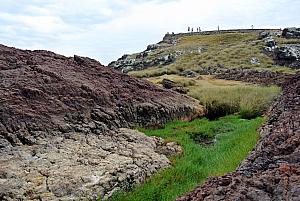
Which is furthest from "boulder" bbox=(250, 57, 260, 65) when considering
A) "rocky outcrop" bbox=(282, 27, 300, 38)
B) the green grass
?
"rocky outcrop" bbox=(282, 27, 300, 38)

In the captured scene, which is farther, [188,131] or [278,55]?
[278,55]

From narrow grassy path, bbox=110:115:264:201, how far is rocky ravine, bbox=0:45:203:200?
421 millimetres

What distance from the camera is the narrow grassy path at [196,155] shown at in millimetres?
8883

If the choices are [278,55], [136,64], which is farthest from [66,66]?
[136,64]

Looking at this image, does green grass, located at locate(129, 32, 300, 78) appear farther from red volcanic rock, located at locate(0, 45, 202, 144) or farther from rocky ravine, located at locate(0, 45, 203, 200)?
rocky ravine, located at locate(0, 45, 203, 200)

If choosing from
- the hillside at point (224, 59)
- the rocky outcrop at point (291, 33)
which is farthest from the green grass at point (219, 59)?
the rocky outcrop at point (291, 33)

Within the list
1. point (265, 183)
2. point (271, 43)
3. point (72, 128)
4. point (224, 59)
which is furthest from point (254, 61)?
point (265, 183)

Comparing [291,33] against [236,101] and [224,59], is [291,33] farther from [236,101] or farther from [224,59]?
[236,101]

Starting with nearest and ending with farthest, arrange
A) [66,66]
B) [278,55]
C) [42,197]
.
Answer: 1. [42,197]
2. [66,66]
3. [278,55]

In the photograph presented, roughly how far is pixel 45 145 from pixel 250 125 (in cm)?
722

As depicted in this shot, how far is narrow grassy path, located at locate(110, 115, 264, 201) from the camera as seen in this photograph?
8883 millimetres

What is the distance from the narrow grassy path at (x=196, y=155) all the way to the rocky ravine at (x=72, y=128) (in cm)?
42

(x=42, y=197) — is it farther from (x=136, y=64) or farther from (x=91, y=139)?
(x=136, y=64)

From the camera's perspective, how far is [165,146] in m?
12.4
